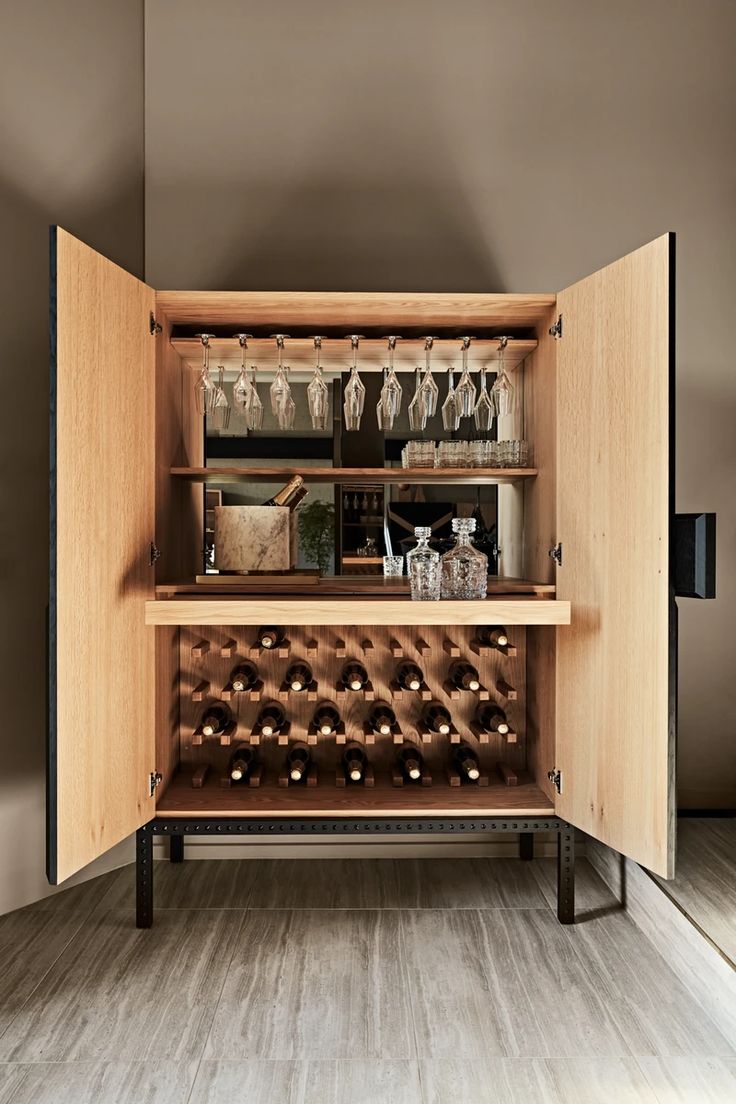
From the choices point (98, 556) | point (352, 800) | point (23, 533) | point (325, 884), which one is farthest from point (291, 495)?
point (325, 884)

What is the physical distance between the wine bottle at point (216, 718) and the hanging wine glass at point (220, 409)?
3.12 ft

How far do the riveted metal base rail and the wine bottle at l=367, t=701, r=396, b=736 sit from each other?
0.91 ft

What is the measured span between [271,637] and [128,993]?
1.01 m

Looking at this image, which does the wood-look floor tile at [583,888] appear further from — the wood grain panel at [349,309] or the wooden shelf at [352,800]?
the wood grain panel at [349,309]

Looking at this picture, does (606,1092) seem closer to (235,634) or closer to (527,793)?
(527,793)

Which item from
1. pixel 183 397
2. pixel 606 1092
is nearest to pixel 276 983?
pixel 606 1092

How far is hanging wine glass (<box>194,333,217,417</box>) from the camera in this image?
7.16ft

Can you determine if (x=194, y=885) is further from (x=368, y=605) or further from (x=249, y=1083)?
(x=368, y=605)

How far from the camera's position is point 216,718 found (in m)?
2.38

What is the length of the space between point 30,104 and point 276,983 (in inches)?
107

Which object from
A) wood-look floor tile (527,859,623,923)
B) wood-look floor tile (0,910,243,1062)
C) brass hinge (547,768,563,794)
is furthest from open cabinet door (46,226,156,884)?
wood-look floor tile (527,859,623,923)

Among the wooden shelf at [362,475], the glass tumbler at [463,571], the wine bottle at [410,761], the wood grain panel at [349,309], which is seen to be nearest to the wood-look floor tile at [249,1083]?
the wine bottle at [410,761]

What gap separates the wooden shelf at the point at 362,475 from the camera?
232 cm

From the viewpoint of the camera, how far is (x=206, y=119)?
8.49 feet
